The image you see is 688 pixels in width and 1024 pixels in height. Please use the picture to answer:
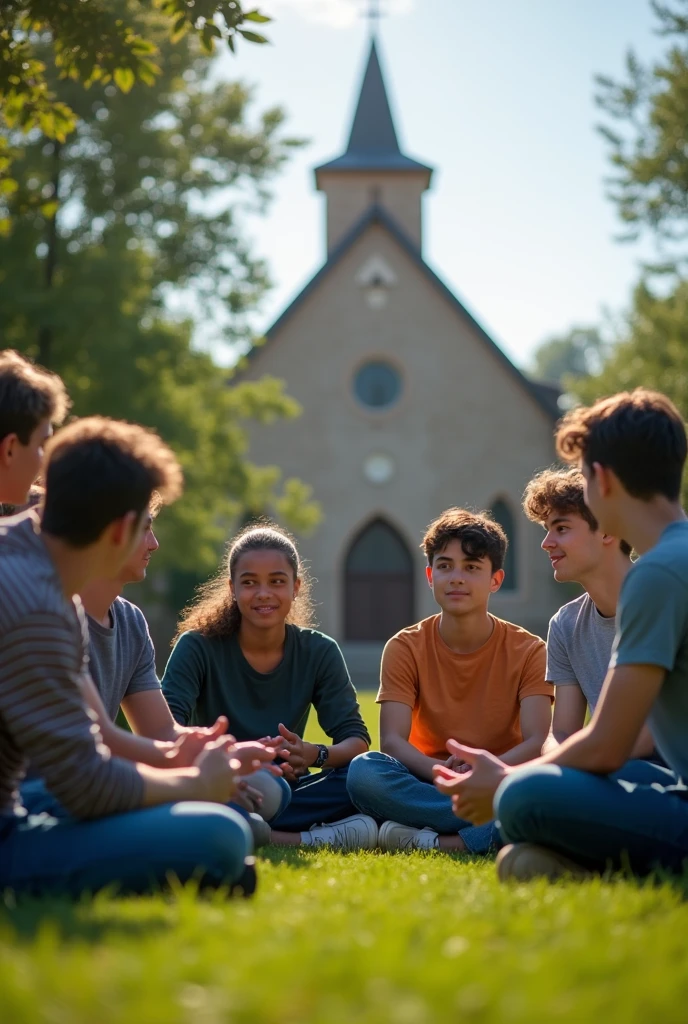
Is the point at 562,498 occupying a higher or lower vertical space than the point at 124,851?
higher

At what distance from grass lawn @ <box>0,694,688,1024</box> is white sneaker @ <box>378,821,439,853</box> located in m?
1.98

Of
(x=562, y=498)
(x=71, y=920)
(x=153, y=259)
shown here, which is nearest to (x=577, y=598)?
(x=562, y=498)

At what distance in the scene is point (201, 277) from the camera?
74.3 feet

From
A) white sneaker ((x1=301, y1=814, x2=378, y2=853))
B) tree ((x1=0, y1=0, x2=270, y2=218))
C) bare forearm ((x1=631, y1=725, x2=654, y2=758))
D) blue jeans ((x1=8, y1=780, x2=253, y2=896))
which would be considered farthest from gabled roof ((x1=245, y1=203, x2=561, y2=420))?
blue jeans ((x1=8, y1=780, x2=253, y2=896))

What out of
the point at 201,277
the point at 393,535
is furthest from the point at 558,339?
the point at 201,277

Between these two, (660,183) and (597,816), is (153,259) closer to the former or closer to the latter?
(660,183)

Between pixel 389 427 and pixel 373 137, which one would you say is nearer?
pixel 389 427

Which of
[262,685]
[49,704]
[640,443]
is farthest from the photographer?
[262,685]

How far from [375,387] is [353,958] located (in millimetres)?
31343

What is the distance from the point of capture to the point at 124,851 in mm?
3312

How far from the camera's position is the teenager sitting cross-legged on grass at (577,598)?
5.53m

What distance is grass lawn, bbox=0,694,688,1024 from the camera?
219 cm

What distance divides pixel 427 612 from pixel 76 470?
96.3 ft

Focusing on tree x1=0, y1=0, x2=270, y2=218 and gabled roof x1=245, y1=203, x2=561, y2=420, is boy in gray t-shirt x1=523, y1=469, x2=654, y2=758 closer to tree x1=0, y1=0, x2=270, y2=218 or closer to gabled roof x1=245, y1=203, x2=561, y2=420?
tree x1=0, y1=0, x2=270, y2=218
